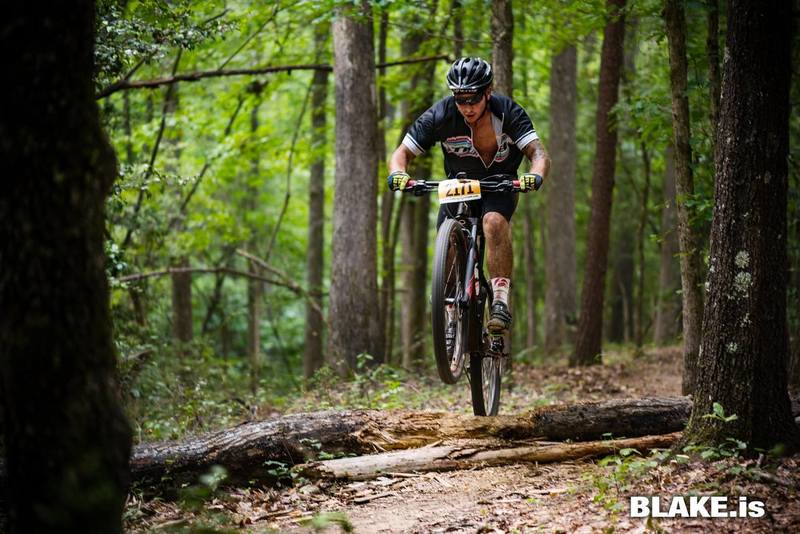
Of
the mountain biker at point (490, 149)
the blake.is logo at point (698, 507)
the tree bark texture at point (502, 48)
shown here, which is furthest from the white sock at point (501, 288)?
the tree bark texture at point (502, 48)

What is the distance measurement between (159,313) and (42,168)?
33.5 ft

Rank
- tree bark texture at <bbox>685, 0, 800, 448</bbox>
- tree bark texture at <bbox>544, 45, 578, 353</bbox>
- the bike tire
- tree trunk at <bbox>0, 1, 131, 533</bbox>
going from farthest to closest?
tree bark texture at <bbox>544, 45, 578, 353</bbox>
the bike tire
tree bark texture at <bbox>685, 0, 800, 448</bbox>
tree trunk at <bbox>0, 1, 131, 533</bbox>

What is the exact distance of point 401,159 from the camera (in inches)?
268

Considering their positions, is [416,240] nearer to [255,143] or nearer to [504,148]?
[255,143]

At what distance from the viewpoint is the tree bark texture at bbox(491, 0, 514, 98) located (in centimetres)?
1009

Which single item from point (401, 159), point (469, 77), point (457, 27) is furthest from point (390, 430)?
point (457, 27)

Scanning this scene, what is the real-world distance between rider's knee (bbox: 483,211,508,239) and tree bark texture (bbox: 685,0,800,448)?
209 centimetres

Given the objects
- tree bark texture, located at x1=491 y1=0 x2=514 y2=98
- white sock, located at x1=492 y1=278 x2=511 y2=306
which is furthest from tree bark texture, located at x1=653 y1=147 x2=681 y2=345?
white sock, located at x1=492 y1=278 x2=511 y2=306

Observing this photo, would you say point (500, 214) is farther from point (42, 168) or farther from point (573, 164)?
point (573, 164)

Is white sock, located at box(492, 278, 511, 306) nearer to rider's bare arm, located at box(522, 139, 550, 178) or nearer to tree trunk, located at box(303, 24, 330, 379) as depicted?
rider's bare arm, located at box(522, 139, 550, 178)

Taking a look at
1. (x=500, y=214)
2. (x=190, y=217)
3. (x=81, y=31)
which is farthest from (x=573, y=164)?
(x=81, y=31)

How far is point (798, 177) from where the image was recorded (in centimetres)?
797

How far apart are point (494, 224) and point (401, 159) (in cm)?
102

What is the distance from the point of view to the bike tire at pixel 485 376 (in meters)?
7.00
